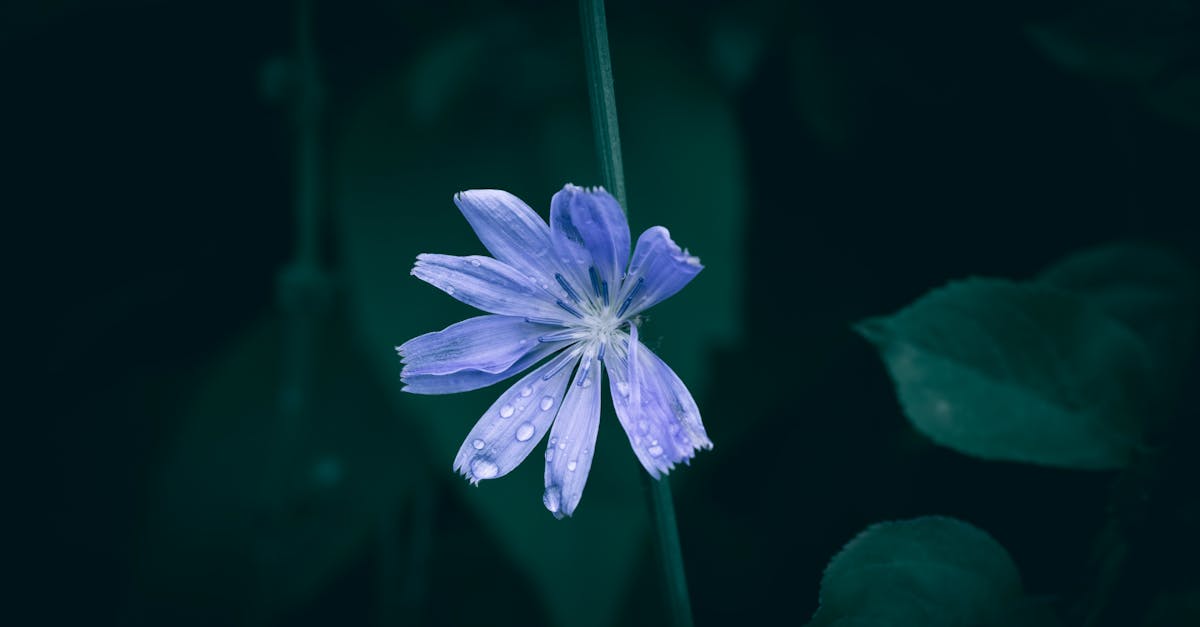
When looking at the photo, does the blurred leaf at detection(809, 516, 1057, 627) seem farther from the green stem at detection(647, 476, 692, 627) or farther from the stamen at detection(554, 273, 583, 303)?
the stamen at detection(554, 273, 583, 303)

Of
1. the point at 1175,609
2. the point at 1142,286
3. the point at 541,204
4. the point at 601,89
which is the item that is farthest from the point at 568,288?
the point at 1142,286

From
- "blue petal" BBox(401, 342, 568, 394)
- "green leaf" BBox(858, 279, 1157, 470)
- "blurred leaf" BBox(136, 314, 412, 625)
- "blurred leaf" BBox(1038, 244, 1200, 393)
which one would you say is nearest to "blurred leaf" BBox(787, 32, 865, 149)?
"blurred leaf" BBox(1038, 244, 1200, 393)

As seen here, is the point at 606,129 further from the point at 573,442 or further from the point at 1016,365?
the point at 1016,365

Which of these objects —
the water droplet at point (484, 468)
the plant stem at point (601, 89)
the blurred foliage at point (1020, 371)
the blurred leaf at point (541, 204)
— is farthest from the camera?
the blurred leaf at point (541, 204)

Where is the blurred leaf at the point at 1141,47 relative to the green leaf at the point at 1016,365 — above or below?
above

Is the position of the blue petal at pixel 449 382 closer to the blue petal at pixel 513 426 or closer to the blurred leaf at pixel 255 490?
the blue petal at pixel 513 426

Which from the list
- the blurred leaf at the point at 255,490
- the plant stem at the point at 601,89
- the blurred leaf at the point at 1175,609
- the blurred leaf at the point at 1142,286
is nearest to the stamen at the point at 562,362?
the plant stem at the point at 601,89
